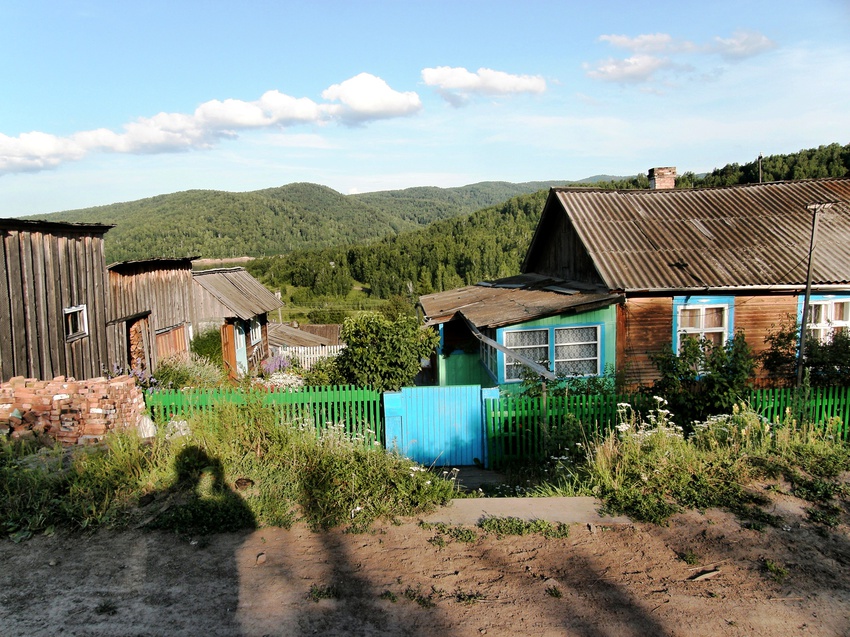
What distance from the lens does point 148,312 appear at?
1497 centimetres

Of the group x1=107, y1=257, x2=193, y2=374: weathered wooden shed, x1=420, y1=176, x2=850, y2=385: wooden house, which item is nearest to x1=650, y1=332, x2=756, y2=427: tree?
x1=420, y1=176, x2=850, y2=385: wooden house

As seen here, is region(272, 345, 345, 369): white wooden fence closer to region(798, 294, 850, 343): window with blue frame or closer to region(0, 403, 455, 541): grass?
region(798, 294, 850, 343): window with blue frame

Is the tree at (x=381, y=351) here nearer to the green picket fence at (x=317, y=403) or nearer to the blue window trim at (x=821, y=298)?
the green picket fence at (x=317, y=403)

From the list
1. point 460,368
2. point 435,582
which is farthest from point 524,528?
point 460,368

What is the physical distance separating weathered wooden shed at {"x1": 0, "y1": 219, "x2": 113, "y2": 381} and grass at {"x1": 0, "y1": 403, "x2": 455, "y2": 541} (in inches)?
134

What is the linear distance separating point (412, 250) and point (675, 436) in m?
99.1

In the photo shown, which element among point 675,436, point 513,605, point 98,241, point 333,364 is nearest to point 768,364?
point 675,436

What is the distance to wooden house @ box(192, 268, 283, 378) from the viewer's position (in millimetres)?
17719

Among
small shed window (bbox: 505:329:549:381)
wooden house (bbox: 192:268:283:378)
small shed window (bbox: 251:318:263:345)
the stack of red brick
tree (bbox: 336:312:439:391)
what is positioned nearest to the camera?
the stack of red brick

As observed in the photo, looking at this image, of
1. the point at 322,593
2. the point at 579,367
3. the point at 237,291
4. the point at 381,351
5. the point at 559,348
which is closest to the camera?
the point at 322,593

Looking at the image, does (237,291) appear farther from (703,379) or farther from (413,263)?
(413,263)

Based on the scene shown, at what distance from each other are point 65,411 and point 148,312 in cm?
709

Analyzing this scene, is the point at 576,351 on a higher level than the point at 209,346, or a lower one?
higher

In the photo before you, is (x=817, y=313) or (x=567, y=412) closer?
(x=567, y=412)
